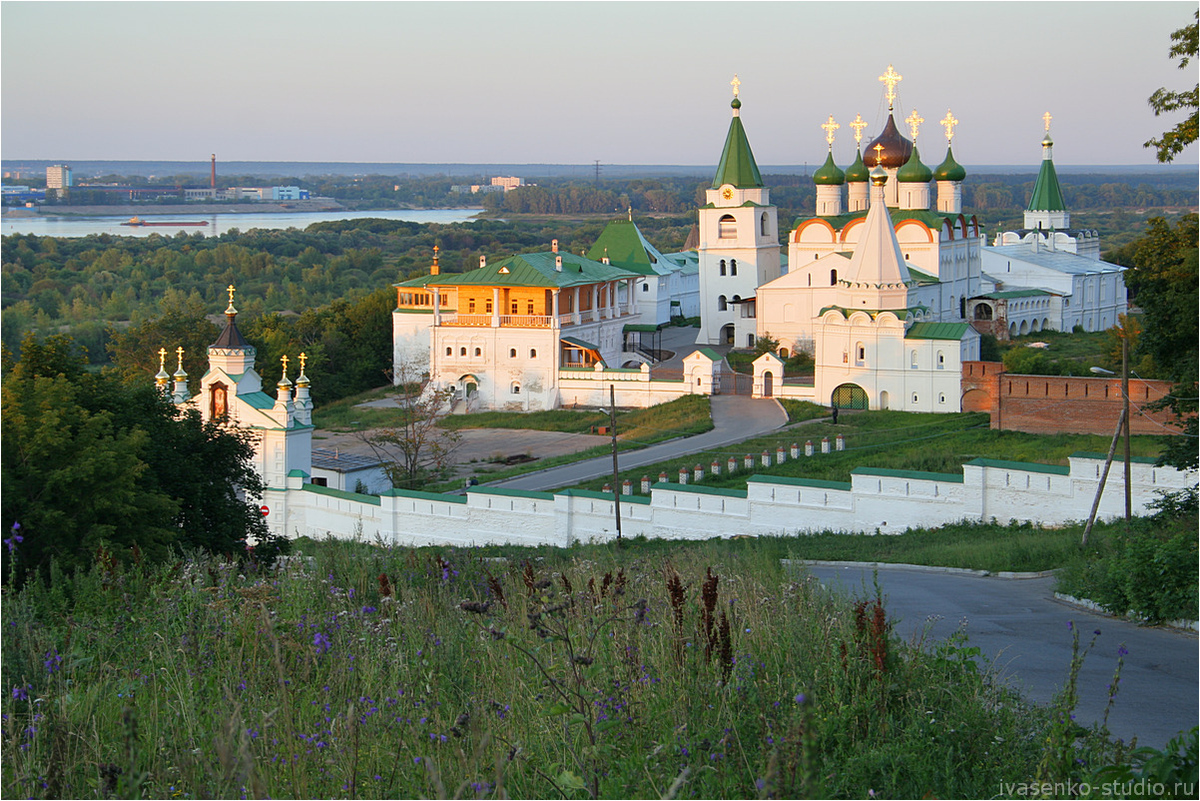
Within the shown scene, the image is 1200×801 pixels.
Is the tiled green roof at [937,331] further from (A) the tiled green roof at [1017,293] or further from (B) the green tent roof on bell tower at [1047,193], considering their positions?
(B) the green tent roof on bell tower at [1047,193]

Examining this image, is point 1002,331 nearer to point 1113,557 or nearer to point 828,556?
point 828,556

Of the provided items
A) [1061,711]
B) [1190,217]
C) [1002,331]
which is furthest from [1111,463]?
[1002,331]

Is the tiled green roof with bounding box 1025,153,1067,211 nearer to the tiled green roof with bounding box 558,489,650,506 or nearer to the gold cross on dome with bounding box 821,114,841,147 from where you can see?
the gold cross on dome with bounding box 821,114,841,147

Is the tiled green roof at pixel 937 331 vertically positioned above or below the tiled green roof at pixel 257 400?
above

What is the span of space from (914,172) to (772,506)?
26421 mm

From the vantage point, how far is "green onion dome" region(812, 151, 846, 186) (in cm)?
4350

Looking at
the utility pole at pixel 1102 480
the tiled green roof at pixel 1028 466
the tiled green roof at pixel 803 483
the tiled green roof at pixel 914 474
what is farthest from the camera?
the tiled green roof at pixel 803 483

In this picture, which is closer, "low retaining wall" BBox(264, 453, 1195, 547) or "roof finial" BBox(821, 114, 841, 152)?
"low retaining wall" BBox(264, 453, 1195, 547)

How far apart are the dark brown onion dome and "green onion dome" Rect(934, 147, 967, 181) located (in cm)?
115

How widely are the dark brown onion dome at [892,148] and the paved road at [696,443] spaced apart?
14.1 m

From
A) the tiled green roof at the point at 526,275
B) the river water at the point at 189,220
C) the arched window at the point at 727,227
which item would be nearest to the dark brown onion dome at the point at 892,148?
the arched window at the point at 727,227

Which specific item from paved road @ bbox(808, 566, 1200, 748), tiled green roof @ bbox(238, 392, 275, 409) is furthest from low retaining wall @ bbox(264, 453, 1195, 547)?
paved road @ bbox(808, 566, 1200, 748)

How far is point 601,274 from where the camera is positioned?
3847cm

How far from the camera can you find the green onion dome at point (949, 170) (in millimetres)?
43062
